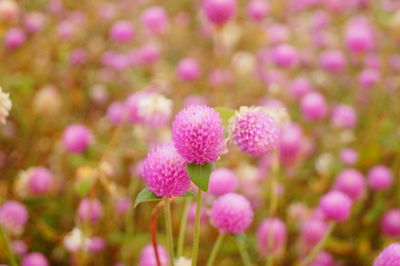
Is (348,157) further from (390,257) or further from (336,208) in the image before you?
(390,257)

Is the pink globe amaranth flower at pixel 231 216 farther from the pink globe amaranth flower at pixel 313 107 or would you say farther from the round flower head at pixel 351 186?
the pink globe amaranth flower at pixel 313 107

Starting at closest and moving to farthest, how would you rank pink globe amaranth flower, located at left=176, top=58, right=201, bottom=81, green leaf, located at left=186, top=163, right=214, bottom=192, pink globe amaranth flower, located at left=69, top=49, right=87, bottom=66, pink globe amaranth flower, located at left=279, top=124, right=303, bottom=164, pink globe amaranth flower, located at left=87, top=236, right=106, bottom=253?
green leaf, located at left=186, top=163, right=214, bottom=192, pink globe amaranth flower, located at left=87, top=236, right=106, bottom=253, pink globe amaranth flower, located at left=279, top=124, right=303, bottom=164, pink globe amaranth flower, located at left=176, top=58, right=201, bottom=81, pink globe amaranth flower, located at left=69, top=49, right=87, bottom=66

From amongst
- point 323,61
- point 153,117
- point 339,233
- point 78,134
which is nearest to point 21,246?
point 78,134

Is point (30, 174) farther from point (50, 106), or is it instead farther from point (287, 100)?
point (287, 100)

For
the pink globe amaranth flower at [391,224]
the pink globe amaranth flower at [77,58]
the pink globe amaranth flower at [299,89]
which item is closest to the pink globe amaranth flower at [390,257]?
the pink globe amaranth flower at [391,224]

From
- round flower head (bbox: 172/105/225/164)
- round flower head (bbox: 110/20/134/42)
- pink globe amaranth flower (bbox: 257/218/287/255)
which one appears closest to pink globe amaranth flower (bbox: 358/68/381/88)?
pink globe amaranth flower (bbox: 257/218/287/255)

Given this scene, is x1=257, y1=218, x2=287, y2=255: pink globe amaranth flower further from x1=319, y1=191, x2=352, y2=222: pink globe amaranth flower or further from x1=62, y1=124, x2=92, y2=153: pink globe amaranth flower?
x1=62, y1=124, x2=92, y2=153: pink globe amaranth flower
